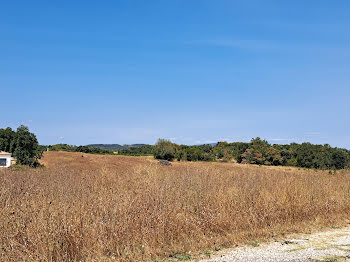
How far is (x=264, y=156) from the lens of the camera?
5338 cm

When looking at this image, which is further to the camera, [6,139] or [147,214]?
[6,139]

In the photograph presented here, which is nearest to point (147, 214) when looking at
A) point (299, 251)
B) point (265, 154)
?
point (299, 251)

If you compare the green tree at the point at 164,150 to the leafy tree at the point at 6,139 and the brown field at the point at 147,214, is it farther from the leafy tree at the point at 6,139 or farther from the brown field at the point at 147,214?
the brown field at the point at 147,214

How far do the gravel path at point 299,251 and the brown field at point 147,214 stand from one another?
616 mm

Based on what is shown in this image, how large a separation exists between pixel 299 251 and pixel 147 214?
12.6 feet

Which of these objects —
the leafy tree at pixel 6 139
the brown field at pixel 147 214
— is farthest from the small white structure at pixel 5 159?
the brown field at pixel 147 214

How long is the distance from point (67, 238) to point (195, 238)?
3157 mm

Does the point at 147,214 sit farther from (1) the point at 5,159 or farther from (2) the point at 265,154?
(2) the point at 265,154

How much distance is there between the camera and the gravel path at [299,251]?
6.54 m

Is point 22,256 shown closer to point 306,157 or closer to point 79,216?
point 79,216

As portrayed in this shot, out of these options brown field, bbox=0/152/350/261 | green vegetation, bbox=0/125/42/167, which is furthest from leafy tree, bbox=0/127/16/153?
brown field, bbox=0/152/350/261

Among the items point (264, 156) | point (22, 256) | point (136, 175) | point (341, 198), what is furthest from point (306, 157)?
point (22, 256)

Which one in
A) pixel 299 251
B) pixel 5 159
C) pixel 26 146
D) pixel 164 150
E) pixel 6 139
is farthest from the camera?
pixel 6 139

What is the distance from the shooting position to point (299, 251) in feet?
23.3
